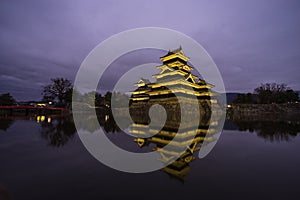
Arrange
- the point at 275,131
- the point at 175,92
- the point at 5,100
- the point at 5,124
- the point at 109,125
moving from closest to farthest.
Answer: the point at 275,131 → the point at 5,124 → the point at 109,125 → the point at 175,92 → the point at 5,100

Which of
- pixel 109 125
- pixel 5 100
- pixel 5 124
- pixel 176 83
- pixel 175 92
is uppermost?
pixel 176 83

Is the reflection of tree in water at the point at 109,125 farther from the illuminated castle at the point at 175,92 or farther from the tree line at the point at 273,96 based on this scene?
the tree line at the point at 273,96

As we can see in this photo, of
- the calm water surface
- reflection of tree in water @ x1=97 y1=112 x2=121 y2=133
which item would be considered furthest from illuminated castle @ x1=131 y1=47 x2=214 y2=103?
the calm water surface

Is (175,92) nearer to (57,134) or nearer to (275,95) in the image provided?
(57,134)

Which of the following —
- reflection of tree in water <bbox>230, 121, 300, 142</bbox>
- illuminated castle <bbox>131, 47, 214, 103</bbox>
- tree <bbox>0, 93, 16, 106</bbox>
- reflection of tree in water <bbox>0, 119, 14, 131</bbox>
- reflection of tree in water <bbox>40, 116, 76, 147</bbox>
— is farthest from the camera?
tree <bbox>0, 93, 16, 106</bbox>

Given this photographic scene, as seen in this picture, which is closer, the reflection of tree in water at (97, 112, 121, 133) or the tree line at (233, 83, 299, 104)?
the reflection of tree in water at (97, 112, 121, 133)

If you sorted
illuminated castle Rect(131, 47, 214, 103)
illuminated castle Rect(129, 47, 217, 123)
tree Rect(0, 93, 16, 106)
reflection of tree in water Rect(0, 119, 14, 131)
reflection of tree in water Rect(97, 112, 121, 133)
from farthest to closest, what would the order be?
1. tree Rect(0, 93, 16, 106)
2. illuminated castle Rect(131, 47, 214, 103)
3. illuminated castle Rect(129, 47, 217, 123)
4. reflection of tree in water Rect(97, 112, 121, 133)
5. reflection of tree in water Rect(0, 119, 14, 131)

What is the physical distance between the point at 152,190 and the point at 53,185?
1720 millimetres

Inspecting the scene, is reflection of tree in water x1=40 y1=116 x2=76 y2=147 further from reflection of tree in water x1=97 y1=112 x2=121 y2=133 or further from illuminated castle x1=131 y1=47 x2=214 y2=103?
illuminated castle x1=131 y1=47 x2=214 y2=103

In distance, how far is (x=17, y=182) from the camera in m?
2.59

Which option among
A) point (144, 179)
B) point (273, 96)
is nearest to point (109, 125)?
point (144, 179)

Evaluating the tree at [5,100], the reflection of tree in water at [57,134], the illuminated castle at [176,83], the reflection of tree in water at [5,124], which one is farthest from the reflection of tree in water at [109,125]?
the tree at [5,100]

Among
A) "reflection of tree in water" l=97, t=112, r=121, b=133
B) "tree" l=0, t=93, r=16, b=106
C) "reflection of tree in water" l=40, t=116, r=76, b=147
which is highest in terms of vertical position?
"tree" l=0, t=93, r=16, b=106

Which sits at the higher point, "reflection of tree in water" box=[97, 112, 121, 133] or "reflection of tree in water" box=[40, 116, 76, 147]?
"reflection of tree in water" box=[40, 116, 76, 147]
